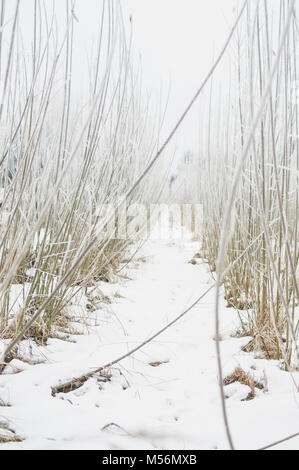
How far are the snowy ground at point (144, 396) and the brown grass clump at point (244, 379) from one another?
1 centimetres

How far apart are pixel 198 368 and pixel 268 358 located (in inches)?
8.7

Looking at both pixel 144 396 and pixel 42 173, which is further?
pixel 42 173

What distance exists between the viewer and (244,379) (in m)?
0.95

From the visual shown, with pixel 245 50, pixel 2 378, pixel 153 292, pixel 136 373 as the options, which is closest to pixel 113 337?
pixel 136 373

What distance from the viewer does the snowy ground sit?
71 centimetres

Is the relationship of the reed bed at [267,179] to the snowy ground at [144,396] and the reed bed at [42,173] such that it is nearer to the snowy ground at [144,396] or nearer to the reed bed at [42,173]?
the snowy ground at [144,396]

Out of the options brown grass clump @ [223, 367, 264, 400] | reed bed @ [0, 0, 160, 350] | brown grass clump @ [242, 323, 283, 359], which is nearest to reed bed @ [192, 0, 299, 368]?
brown grass clump @ [242, 323, 283, 359]

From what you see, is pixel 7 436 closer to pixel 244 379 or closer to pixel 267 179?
pixel 244 379

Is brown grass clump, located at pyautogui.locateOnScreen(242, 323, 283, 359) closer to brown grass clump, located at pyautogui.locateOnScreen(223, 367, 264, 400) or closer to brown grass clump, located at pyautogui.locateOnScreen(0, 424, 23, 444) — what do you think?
brown grass clump, located at pyautogui.locateOnScreen(223, 367, 264, 400)

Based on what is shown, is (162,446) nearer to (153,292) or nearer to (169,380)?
(169,380)

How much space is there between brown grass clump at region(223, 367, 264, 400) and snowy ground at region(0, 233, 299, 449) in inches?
0.6

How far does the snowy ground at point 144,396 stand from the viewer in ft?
2.33

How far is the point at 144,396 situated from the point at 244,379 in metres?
0.27

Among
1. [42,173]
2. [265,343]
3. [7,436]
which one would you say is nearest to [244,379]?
[265,343]
